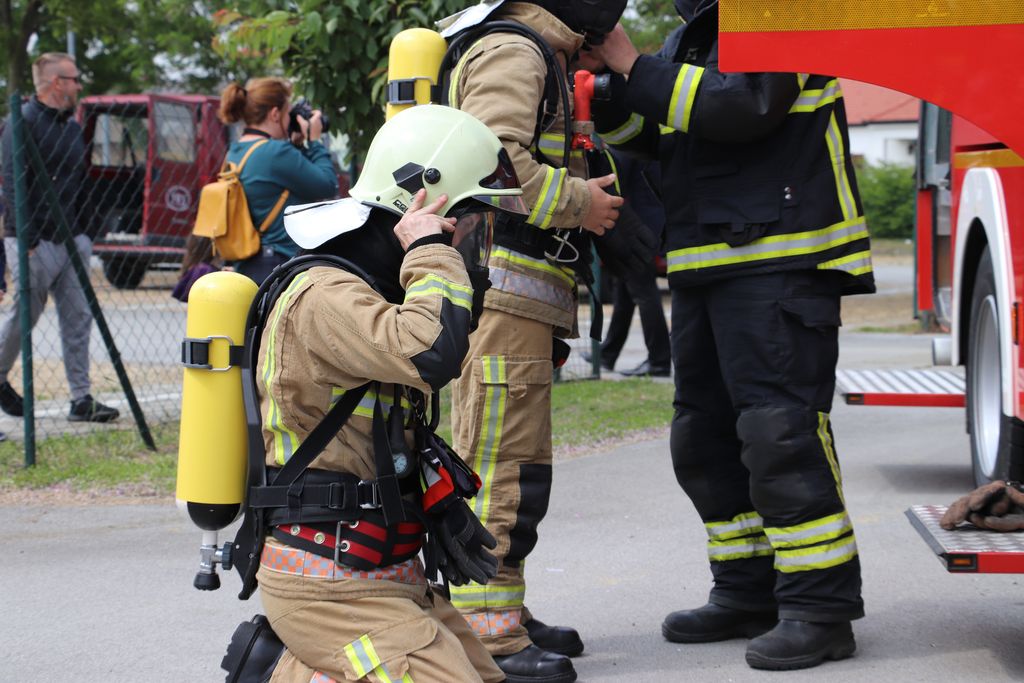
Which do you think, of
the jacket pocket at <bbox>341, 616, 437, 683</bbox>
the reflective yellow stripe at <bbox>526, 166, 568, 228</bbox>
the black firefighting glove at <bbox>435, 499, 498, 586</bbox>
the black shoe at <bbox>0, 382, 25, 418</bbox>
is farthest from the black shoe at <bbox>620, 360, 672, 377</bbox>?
the jacket pocket at <bbox>341, 616, 437, 683</bbox>

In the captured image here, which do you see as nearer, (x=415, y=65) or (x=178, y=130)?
(x=415, y=65)

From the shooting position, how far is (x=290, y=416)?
2.71 meters

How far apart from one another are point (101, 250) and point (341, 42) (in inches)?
378

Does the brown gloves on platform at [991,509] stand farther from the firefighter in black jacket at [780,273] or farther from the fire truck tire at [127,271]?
the fire truck tire at [127,271]

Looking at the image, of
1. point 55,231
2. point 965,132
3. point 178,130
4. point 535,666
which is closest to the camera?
point 535,666

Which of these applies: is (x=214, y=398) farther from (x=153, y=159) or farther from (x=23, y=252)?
(x=153, y=159)

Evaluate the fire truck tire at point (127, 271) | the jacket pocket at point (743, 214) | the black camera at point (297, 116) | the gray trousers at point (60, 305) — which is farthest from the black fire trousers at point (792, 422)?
the fire truck tire at point (127, 271)

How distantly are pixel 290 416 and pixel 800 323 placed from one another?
167cm

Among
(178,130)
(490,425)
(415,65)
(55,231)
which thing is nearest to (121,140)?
(178,130)

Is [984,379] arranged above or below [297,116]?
below

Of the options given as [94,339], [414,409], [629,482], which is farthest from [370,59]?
[94,339]

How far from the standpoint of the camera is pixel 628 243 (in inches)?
154

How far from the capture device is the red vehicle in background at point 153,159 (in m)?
17.3

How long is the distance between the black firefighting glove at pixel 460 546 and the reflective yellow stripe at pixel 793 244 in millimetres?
1304
